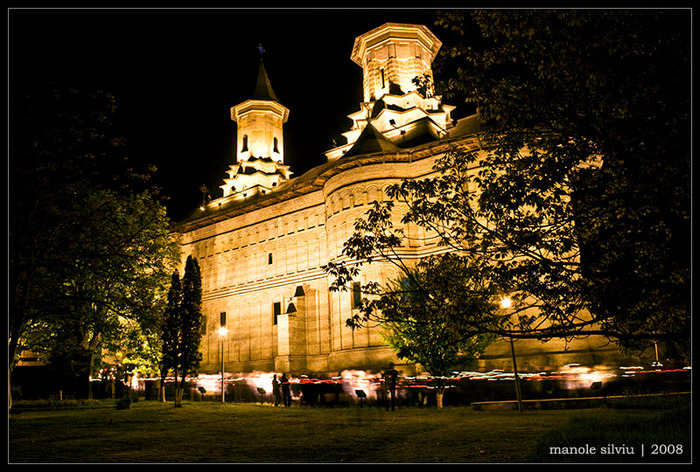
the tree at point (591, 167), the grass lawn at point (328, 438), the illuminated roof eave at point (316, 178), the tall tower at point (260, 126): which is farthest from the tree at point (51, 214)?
the tall tower at point (260, 126)

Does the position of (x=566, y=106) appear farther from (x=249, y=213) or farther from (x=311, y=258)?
(x=249, y=213)

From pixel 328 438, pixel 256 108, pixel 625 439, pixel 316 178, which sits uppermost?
pixel 256 108

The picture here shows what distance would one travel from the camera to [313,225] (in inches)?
1679

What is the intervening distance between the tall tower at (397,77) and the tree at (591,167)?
1295 inches

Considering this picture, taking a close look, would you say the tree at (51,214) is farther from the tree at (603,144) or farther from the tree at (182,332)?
the tree at (603,144)

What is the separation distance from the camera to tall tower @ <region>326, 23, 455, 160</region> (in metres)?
43.8

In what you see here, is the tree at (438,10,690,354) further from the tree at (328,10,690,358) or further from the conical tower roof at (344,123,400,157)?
the conical tower roof at (344,123,400,157)

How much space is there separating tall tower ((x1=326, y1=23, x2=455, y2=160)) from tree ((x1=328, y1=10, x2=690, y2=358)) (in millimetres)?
32894

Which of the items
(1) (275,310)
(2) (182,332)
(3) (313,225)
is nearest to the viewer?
(2) (182,332)

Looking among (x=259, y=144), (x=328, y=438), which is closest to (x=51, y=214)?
(x=328, y=438)

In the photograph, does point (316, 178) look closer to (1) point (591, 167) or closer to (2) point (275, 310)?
(2) point (275, 310)

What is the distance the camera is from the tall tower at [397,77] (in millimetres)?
43812

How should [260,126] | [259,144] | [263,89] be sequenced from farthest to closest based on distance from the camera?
1. [263,89]
2. [260,126]
3. [259,144]

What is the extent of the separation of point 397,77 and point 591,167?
1467 inches
